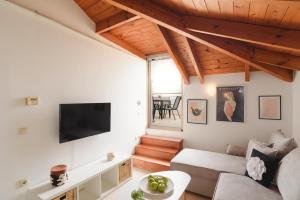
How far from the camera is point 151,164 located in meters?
3.72

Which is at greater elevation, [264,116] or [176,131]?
[264,116]

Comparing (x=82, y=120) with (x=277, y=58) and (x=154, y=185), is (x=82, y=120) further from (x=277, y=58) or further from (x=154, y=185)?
(x=277, y=58)

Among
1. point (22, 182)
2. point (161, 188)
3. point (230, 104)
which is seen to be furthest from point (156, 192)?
point (230, 104)

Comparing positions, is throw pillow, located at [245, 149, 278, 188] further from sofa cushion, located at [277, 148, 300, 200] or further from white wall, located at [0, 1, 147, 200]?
→ white wall, located at [0, 1, 147, 200]

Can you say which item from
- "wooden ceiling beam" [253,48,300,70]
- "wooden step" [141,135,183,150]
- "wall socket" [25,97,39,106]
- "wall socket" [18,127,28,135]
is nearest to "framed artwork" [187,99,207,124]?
"wooden step" [141,135,183,150]

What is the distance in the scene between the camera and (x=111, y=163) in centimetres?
292

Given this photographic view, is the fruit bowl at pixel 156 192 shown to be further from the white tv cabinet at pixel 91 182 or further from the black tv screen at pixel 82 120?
the black tv screen at pixel 82 120

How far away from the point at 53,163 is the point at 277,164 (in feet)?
9.94

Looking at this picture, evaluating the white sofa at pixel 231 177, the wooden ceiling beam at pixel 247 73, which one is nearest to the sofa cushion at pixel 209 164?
the white sofa at pixel 231 177

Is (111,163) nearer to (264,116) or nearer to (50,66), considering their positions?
(50,66)

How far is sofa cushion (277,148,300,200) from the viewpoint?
1.57m

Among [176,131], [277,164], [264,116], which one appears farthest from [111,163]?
[264,116]

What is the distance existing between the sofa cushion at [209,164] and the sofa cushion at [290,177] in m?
0.66

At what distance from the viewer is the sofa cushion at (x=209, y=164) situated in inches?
104
